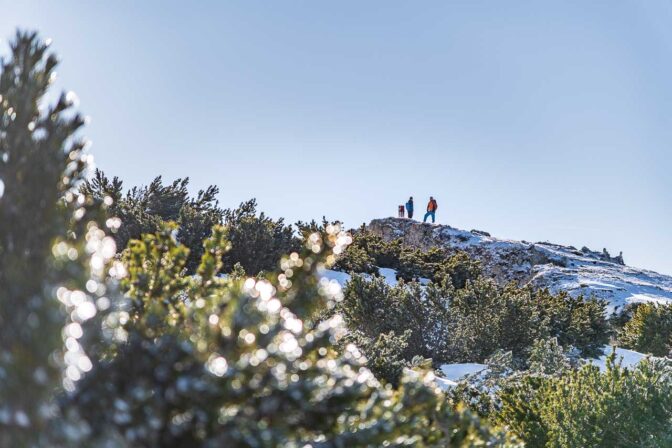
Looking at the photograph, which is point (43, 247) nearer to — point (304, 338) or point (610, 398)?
point (304, 338)

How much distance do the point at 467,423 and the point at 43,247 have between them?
2402mm

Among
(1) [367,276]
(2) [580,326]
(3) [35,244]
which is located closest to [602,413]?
(3) [35,244]

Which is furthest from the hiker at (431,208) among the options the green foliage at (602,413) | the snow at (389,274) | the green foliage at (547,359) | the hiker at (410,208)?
the green foliage at (602,413)

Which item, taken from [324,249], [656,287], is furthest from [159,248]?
[656,287]

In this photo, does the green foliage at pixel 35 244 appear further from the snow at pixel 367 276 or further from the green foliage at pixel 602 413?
the snow at pixel 367 276

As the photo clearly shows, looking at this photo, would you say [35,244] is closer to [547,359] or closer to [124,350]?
[124,350]

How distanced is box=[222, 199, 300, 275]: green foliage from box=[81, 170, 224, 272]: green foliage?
76cm

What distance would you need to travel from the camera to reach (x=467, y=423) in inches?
138

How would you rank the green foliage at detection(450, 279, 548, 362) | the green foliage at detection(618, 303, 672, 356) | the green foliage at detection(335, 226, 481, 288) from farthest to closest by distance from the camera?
the green foliage at detection(335, 226, 481, 288) → the green foliage at detection(618, 303, 672, 356) → the green foliage at detection(450, 279, 548, 362)

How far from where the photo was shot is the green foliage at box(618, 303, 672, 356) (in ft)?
55.9

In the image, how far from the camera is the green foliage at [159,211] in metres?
16.1

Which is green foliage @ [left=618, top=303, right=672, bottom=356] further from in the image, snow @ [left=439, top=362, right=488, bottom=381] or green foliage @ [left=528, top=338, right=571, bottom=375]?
snow @ [left=439, top=362, right=488, bottom=381]

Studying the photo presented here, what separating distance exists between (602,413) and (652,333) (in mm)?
11798

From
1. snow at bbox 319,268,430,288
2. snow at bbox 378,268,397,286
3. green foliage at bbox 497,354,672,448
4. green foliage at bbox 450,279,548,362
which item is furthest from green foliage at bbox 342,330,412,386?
snow at bbox 378,268,397,286
